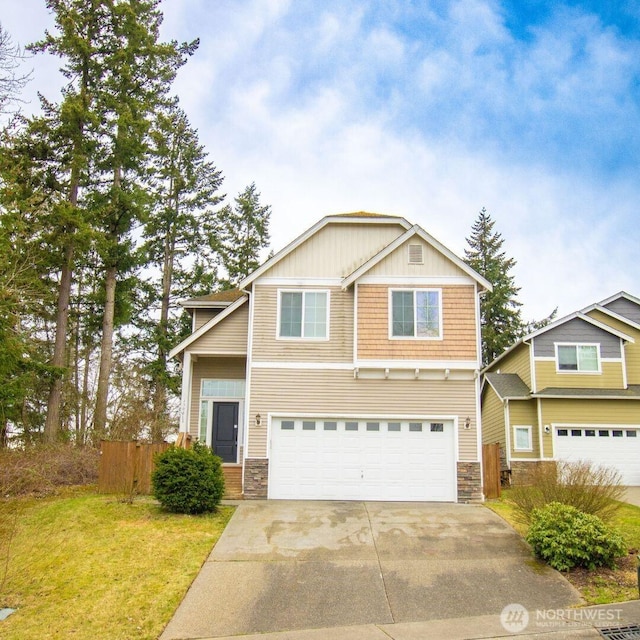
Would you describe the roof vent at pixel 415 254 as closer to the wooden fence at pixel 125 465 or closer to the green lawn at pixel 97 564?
the green lawn at pixel 97 564

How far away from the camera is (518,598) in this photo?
822 cm

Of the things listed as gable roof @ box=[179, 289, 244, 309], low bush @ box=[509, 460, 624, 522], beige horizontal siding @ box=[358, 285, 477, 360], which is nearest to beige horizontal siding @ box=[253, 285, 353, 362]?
beige horizontal siding @ box=[358, 285, 477, 360]

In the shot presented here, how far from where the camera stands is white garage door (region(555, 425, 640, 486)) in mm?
19641

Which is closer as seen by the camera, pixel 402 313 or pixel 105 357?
pixel 402 313

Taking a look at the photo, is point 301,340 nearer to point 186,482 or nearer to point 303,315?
point 303,315

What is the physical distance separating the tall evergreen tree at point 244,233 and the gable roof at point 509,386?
1514cm

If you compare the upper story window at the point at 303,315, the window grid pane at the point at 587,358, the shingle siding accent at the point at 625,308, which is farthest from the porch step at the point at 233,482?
the shingle siding accent at the point at 625,308

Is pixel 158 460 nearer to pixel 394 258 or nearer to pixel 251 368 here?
pixel 251 368

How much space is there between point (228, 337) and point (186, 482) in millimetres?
5453

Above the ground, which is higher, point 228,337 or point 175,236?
point 175,236

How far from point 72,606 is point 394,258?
448 inches

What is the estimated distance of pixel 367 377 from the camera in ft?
50.9

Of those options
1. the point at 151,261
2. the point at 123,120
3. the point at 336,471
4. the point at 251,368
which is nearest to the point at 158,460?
the point at 251,368

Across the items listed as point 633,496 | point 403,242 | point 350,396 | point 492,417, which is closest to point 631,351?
point 492,417
